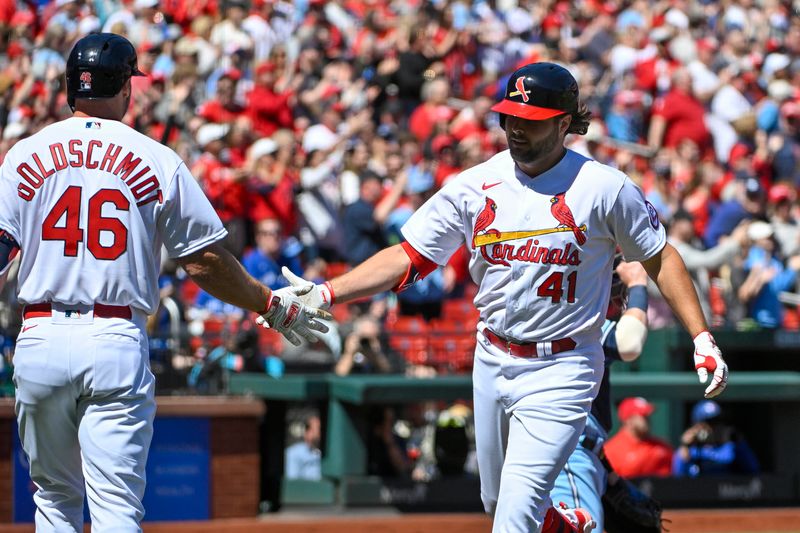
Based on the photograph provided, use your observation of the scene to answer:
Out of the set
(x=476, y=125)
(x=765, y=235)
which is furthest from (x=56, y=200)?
(x=476, y=125)

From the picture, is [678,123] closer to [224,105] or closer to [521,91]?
[224,105]

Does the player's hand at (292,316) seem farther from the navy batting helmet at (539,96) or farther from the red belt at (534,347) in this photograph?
the navy batting helmet at (539,96)

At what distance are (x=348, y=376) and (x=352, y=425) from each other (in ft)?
1.25

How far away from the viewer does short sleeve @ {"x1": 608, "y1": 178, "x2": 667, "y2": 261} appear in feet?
17.2

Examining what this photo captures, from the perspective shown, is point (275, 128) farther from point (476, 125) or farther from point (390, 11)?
point (390, 11)

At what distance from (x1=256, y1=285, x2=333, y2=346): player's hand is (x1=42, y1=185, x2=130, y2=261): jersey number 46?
82 cm

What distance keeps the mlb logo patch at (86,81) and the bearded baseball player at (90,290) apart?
1.0 inches

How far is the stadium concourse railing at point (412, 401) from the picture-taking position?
9586 millimetres

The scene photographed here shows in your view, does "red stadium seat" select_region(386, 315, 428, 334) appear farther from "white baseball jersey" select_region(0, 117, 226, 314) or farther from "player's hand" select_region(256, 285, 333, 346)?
"white baseball jersey" select_region(0, 117, 226, 314)

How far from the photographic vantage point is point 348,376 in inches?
388

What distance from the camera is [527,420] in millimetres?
5172

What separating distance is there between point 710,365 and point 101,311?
2.28 meters

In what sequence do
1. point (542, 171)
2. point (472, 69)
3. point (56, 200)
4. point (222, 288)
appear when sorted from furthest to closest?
1. point (472, 69)
2. point (542, 171)
3. point (222, 288)
4. point (56, 200)

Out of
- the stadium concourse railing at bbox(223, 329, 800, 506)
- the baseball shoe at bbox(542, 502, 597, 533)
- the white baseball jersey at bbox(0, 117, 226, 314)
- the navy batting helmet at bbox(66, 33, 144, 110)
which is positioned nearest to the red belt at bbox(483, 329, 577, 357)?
the baseball shoe at bbox(542, 502, 597, 533)
